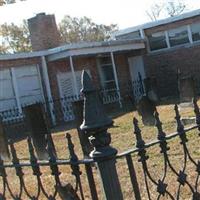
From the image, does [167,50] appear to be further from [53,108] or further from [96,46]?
[53,108]

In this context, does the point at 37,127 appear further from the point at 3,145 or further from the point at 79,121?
the point at 79,121

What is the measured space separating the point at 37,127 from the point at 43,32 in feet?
56.1

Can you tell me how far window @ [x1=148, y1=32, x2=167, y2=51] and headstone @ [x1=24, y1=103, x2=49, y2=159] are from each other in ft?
63.7

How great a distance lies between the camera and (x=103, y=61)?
28266mm

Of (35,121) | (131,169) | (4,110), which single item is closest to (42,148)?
(35,121)

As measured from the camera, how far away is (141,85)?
28.0m

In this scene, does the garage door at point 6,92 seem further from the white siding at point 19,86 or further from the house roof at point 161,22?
the house roof at point 161,22

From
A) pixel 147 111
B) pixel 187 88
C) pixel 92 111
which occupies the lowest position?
pixel 147 111

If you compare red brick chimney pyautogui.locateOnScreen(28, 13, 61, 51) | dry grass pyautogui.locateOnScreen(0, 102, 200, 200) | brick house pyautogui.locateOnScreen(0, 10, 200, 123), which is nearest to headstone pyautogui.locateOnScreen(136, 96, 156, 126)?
dry grass pyautogui.locateOnScreen(0, 102, 200, 200)

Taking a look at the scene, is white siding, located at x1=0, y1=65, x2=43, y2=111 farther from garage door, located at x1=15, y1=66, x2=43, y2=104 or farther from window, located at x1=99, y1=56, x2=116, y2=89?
window, located at x1=99, y1=56, x2=116, y2=89

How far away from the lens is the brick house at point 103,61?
23688 mm

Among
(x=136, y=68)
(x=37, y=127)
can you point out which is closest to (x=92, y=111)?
(x=37, y=127)

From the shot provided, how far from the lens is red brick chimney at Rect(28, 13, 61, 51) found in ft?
87.9

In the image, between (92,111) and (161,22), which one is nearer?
(92,111)
